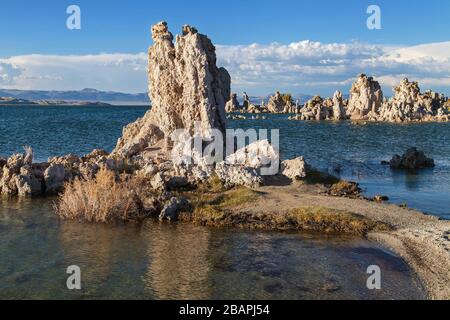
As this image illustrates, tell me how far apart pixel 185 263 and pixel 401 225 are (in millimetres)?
11956

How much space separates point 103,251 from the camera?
71.1 ft

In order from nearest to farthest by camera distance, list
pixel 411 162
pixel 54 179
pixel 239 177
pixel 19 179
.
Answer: pixel 239 177 < pixel 19 179 < pixel 54 179 < pixel 411 162

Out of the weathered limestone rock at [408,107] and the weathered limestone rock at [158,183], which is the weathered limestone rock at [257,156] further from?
the weathered limestone rock at [408,107]

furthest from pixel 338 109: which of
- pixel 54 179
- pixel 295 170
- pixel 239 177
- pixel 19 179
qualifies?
pixel 19 179

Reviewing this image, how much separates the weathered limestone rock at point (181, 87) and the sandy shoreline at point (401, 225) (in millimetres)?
11291

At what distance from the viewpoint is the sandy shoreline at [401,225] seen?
19.4 meters

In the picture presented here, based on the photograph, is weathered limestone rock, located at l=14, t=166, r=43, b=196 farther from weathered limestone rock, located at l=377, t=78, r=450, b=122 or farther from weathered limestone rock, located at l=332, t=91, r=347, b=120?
weathered limestone rock, located at l=332, t=91, r=347, b=120

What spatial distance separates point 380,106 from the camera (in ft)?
533

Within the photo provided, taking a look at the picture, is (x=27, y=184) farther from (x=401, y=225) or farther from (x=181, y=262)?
(x=401, y=225)

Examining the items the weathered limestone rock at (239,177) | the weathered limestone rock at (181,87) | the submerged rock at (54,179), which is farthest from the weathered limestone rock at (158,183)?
the weathered limestone rock at (181,87)

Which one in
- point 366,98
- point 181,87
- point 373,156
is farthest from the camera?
point 366,98
